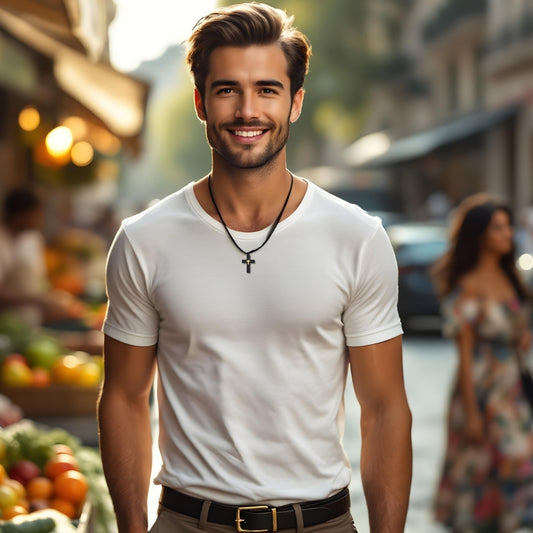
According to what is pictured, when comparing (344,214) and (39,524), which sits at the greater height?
(344,214)

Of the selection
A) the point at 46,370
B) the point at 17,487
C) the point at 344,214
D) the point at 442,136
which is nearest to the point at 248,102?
the point at 344,214

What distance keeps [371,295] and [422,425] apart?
7.38 m

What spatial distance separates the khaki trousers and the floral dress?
3.51m

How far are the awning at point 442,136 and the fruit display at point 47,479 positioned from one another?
98.8 ft

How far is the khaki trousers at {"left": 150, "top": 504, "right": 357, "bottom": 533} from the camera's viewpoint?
2.90m

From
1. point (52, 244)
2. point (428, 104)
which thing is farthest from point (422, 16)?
point (52, 244)

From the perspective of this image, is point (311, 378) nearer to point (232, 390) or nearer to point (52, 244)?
point (232, 390)

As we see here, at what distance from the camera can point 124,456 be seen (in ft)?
10.1

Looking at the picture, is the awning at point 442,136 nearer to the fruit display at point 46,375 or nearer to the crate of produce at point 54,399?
the fruit display at point 46,375

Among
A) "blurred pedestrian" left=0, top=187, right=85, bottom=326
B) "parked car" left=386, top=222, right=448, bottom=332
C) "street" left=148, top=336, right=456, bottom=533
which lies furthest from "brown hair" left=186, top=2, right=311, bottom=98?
"parked car" left=386, top=222, right=448, bottom=332

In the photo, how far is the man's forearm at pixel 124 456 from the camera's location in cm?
306

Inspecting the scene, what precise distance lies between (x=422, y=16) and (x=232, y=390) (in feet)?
163

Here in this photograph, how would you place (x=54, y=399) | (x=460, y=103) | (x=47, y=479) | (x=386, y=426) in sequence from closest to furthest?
(x=386, y=426) → (x=47, y=479) → (x=54, y=399) → (x=460, y=103)

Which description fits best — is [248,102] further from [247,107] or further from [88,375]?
[88,375]
